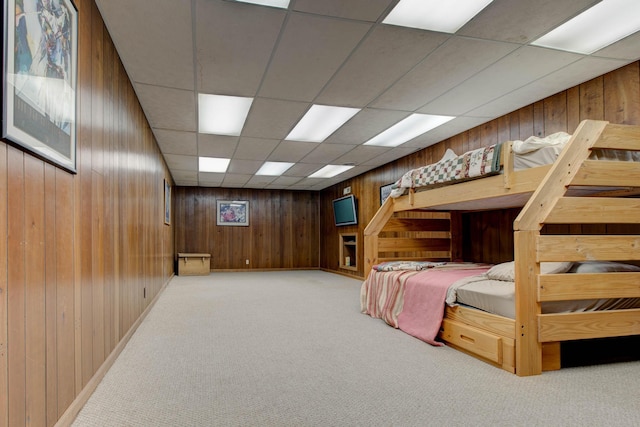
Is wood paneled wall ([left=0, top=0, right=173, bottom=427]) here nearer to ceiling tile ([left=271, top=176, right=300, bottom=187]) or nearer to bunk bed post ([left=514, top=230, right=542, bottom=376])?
bunk bed post ([left=514, top=230, right=542, bottom=376])

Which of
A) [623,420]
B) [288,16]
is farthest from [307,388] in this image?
[288,16]

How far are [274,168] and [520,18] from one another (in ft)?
17.4

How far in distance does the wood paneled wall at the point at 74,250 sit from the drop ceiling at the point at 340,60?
34cm

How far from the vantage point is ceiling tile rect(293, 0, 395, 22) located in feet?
7.09

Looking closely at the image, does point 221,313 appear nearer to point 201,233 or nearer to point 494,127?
point 494,127

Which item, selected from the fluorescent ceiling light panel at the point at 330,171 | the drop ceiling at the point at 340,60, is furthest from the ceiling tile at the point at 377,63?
the fluorescent ceiling light panel at the point at 330,171

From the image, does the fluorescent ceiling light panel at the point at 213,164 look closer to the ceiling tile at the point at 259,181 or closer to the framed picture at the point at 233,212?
the ceiling tile at the point at 259,181

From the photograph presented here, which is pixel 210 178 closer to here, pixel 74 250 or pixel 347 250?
pixel 347 250

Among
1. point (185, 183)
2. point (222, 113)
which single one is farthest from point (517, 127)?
point (185, 183)

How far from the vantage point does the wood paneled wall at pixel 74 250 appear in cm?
124

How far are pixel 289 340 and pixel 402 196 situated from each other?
2.13 m

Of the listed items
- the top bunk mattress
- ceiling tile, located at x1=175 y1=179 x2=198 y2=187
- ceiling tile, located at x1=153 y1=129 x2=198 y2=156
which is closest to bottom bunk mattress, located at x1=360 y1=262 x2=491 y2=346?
the top bunk mattress

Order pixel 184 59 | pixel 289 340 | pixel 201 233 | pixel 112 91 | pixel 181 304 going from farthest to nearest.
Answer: pixel 201 233 < pixel 181 304 < pixel 289 340 < pixel 184 59 < pixel 112 91

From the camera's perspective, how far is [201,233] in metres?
9.59
